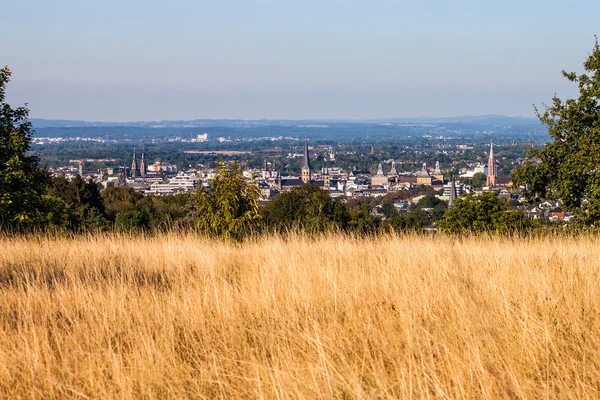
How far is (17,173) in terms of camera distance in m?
13.3

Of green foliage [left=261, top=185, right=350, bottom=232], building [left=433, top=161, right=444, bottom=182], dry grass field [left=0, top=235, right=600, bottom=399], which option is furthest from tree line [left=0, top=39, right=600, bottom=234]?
building [left=433, top=161, right=444, bottom=182]

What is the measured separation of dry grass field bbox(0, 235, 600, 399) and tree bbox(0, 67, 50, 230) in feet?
24.8

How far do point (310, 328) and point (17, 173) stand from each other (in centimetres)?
1077

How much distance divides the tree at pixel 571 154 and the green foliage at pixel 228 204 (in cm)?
702

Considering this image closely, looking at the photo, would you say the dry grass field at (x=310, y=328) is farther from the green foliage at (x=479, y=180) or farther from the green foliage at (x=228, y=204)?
the green foliage at (x=479, y=180)

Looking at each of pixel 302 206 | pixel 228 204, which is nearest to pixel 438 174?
pixel 302 206

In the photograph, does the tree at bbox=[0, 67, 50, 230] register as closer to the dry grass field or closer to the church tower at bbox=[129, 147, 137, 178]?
the dry grass field

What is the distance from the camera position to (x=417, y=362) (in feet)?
11.4

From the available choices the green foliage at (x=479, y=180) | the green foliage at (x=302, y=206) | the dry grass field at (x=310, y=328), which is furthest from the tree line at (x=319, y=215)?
the green foliage at (x=479, y=180)

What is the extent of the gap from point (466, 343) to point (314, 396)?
98 centimetres

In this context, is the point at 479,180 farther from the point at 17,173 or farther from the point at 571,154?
the point at 17,173

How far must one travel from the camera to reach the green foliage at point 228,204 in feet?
40.9

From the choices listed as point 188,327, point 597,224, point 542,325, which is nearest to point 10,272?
point 188,327

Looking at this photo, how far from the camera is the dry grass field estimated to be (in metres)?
3.22
